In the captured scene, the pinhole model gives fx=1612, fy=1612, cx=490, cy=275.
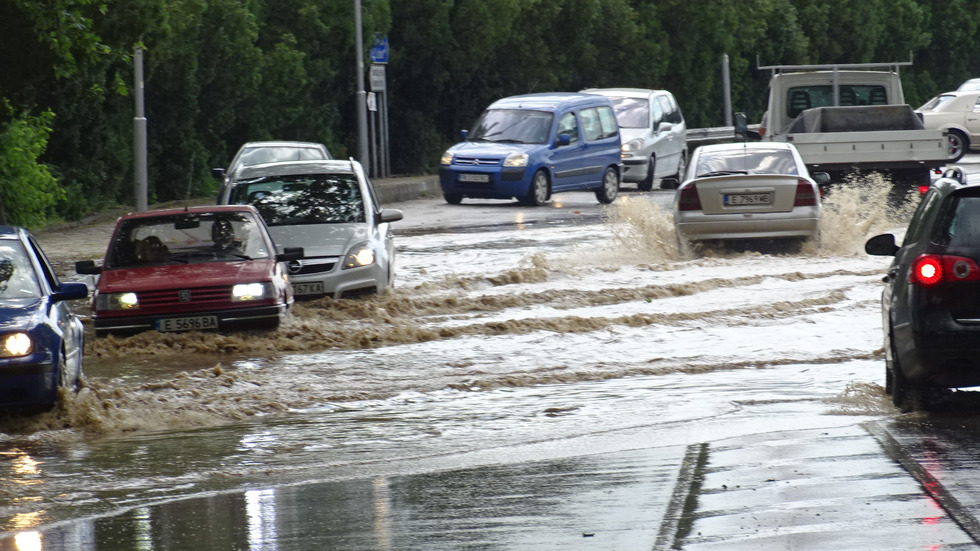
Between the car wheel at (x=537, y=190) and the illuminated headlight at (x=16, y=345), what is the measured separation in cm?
2025

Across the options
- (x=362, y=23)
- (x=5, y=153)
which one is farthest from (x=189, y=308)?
(x=362, y=23)

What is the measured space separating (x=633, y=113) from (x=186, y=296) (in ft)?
68.2

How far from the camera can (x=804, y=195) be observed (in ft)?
61.1

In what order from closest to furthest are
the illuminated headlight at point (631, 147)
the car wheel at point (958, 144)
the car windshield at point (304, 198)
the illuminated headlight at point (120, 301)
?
1. the illuminated headlight at point (120, 301)
2. the car windshield at point (304, 198)
3. the illuminated headlight at point (631, 147)
4. the car wheel at point (958, 144)

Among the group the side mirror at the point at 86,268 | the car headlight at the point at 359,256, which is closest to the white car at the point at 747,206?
the car headlight at the point at 359,256

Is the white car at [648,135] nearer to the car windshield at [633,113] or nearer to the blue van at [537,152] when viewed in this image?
the car windshield at [633,113]

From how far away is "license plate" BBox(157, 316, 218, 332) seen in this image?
13.0 m

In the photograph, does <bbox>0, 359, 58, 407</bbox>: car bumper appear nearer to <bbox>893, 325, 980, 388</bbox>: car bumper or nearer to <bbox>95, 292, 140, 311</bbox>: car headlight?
<bbox>95, 292, 140, 311</bbox>: car headlight

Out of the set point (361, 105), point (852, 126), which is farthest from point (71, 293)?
point (361, 105)

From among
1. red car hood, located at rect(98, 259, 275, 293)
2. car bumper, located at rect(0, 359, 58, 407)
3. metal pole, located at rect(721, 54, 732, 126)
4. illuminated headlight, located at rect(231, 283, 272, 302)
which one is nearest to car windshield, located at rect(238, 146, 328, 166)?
red car hood, located at rect(98, 259, 275, 293)

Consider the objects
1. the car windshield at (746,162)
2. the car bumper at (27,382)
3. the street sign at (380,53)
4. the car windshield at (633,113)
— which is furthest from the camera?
the street sign at (380,53)

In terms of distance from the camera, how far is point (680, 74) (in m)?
47.5

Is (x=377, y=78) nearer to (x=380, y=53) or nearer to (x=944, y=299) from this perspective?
(x=380, y=53)

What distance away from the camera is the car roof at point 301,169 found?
1669 centimetres
